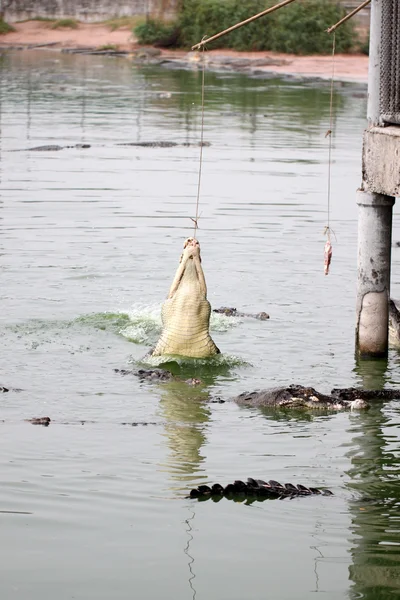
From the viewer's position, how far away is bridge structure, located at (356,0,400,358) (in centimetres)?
1167

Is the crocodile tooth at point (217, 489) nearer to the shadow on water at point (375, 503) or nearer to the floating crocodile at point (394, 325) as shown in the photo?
the shadow on water at point (375, 503)

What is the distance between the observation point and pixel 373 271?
12531 mm

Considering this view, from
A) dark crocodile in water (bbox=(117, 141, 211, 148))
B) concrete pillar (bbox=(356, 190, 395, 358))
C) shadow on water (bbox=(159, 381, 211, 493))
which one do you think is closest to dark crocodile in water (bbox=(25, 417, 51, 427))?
shadow on water (bbox=(159, 381, 211, 493))

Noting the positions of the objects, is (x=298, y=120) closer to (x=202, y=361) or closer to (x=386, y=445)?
(x=202, y=361)

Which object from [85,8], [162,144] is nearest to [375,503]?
[162,144]

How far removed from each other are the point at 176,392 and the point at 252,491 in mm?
2987

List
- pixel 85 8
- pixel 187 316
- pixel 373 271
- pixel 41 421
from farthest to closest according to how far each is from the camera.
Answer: pixel 85 8 → pixel 187 316 → pixel 373 271 → pixel 41 421

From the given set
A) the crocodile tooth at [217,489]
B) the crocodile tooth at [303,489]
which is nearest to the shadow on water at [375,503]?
the crocodile tooth at [303,489]

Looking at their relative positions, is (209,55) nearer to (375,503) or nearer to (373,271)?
(373,271)

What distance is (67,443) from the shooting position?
10352 millimetres

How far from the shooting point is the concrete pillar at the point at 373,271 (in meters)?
12.4

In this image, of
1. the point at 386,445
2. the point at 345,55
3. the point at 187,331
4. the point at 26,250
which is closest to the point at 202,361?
the point at 187,331

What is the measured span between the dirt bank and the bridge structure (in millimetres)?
36254

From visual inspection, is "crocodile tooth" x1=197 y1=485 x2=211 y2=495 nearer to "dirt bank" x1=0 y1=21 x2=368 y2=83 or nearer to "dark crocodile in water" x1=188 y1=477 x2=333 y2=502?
"dark crocodile in water" x1=188 y1=477 x2=333 y2=502
